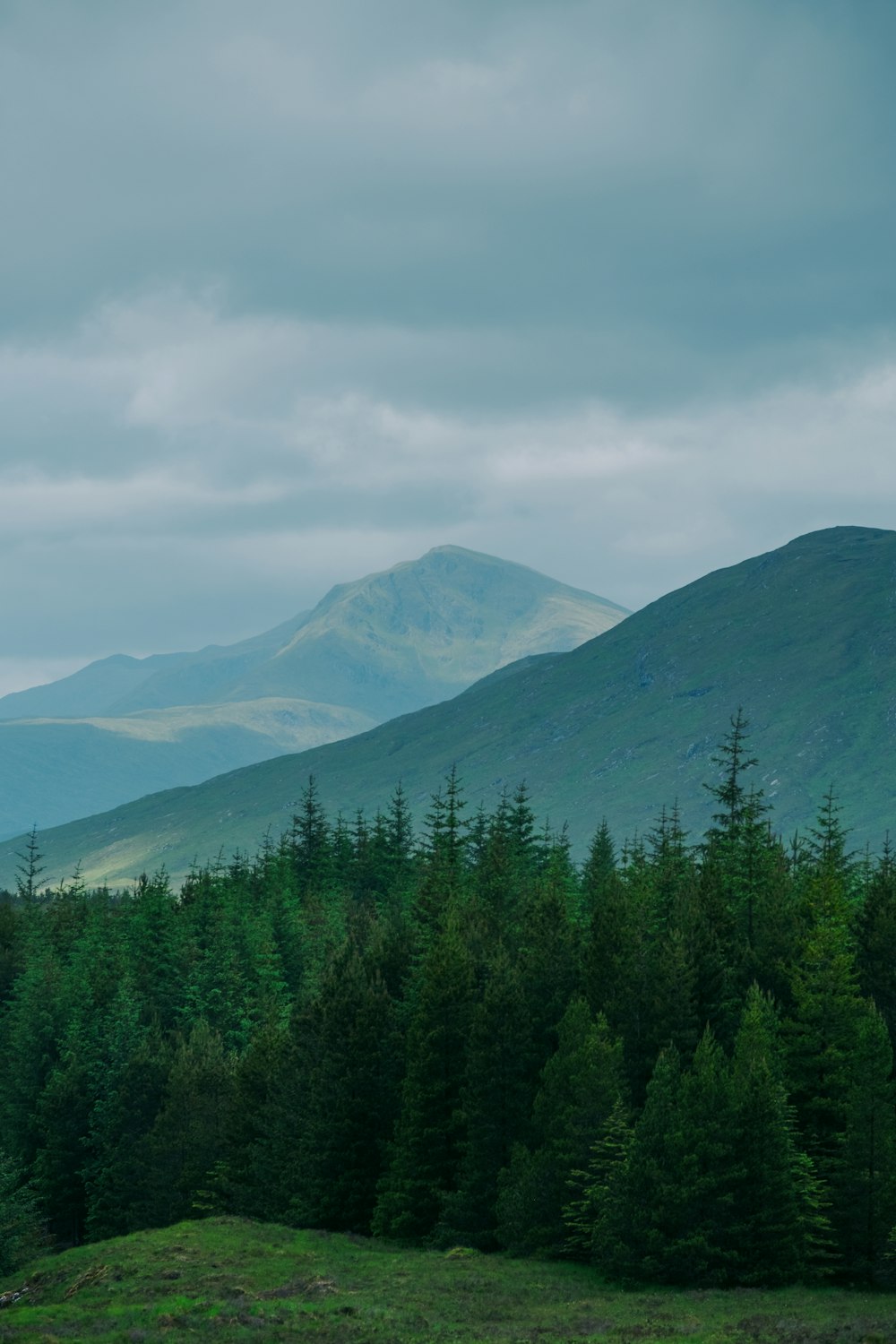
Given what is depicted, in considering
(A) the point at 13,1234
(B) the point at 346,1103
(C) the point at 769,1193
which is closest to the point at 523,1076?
(B) the point at 346,1103

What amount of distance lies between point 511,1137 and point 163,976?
56.8 m

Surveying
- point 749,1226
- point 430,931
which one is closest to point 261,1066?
point 430,931

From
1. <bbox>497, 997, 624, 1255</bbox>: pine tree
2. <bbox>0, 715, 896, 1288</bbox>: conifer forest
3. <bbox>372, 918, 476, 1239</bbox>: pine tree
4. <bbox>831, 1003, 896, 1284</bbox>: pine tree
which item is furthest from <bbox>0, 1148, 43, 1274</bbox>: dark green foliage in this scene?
<bbox>831, 1003, 896, 1284</bbox>: pine tree

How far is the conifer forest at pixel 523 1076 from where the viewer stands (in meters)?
58.9

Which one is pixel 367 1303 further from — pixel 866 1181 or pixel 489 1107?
pixel 866 1181

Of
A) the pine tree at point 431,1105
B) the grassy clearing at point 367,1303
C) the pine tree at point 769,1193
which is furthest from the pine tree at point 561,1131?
the pine tree at point 769,1193

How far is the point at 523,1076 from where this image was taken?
7212 centimetres

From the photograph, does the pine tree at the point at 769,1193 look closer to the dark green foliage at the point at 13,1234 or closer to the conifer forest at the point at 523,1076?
the conifer forest at the point at 523,1076

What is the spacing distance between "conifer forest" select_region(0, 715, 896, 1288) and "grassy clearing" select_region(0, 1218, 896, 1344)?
3.84m

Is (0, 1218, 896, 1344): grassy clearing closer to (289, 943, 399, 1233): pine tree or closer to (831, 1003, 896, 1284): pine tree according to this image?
(831, 1003, 896, 1284): pine tree

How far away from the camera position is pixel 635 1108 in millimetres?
67188

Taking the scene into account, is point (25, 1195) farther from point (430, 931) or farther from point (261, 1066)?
point (430, 931)

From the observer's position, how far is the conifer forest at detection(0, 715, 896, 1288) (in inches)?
2319

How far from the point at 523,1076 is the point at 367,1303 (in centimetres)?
1992
